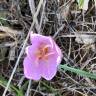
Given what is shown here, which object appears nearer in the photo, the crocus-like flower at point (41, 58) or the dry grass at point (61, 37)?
the crocus-like flower at point (41, 58)

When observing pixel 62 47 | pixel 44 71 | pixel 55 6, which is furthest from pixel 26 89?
pixel 55 6

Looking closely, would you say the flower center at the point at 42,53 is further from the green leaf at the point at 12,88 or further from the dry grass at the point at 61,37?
the green leaf at the point at 12,88

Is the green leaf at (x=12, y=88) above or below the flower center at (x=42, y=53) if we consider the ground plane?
below

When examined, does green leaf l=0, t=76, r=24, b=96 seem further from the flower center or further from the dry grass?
the flower center

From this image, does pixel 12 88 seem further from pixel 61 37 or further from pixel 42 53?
pixel 61 37

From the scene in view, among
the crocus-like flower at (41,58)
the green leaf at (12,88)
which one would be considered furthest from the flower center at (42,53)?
the green leaf at (12,88)

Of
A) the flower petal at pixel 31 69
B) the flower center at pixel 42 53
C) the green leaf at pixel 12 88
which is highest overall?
the flower center at pixel 42 53

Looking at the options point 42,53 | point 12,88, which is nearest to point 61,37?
point 42,53

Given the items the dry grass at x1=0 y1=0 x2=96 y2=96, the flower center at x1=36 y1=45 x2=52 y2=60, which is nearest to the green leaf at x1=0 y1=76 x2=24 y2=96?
the dry grass at x1=0 y1=0 x2=96 y2=96
